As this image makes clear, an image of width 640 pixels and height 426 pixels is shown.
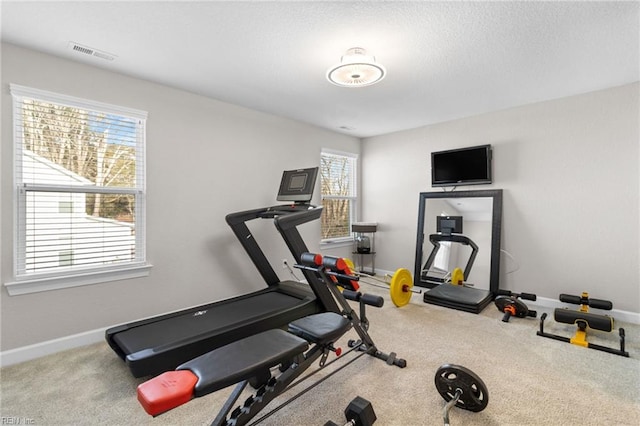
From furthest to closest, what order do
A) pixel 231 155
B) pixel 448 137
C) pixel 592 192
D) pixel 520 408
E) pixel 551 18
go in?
pixel 448 137 < pixel 231 155 < pixel 592 192 < pixel 551 18 < pixel 520 408

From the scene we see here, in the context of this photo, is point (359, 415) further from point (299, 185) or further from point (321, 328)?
point (299, 185)

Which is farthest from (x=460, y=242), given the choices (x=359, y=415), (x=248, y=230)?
(x=359, y=415)

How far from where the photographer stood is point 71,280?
104 inches

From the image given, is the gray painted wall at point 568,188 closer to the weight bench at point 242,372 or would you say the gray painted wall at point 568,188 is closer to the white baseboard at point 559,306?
the white baseboard at point 559,306

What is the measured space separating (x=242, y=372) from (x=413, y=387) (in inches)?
51.5

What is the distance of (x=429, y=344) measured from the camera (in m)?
2.71

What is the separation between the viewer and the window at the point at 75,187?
2.46 m

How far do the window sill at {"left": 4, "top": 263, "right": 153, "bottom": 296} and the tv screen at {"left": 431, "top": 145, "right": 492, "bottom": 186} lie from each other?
390 centimetres

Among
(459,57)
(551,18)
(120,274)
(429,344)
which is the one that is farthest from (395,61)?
(120,274)

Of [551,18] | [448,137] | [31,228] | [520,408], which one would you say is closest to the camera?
[520,408]

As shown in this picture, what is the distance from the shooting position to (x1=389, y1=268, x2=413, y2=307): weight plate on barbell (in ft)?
10.7

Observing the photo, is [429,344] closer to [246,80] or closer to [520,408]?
[520,408]

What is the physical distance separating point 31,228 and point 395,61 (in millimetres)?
3344

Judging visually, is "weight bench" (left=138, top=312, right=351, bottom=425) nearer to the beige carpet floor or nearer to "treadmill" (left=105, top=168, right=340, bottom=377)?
the beige carpet floor
